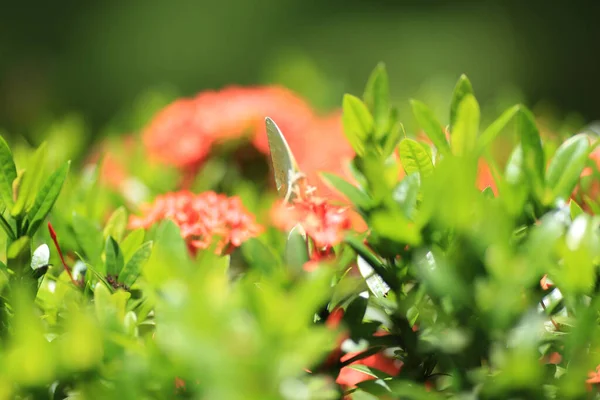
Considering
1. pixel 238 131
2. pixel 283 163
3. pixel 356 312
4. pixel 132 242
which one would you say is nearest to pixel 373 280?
pixel 356 312

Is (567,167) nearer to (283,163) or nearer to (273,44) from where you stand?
(283,163)

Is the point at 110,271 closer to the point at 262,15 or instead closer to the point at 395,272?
the point at 395,272

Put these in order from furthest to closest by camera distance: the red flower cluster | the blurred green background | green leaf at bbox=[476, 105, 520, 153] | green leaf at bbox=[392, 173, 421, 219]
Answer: the blurred green background
the red flower cluster
green leaf at bbox=[476, 105, 520, 153]
green leaf at bbox=[392, 173, 421, 219]

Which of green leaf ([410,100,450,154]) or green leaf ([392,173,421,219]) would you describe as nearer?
green leaf ([392,173,421,219])

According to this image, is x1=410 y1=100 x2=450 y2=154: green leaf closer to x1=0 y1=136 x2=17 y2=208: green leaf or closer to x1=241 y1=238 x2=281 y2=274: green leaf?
x1=241 y1=238 x2=281 y2=274: green leaf

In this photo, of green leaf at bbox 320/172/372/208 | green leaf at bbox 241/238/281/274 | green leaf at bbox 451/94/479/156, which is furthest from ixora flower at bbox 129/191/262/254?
green leaf at bbox 451/94/479/156

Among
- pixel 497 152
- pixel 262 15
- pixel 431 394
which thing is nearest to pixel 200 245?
pixel 431 394

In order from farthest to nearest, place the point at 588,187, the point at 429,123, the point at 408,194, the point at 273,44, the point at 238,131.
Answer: the point at 273,44 < the point at 238,131 < the point at 588,187 < the point at 429,123 < the point at 408,194

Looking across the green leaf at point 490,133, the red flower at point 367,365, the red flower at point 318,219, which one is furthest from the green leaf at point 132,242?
the green leaf at point 490,133
